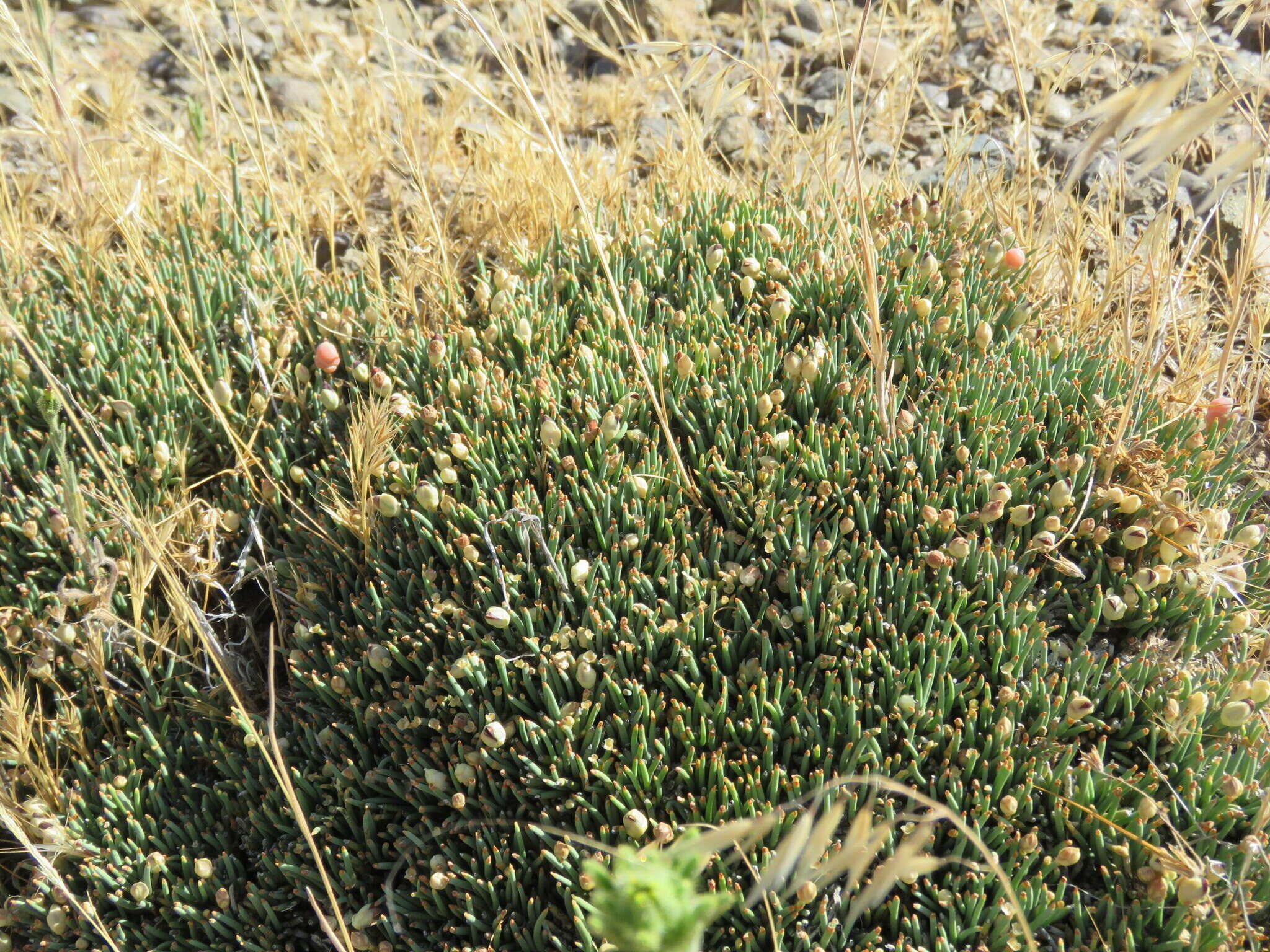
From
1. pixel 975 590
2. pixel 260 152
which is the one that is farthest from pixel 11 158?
pixel 975 590

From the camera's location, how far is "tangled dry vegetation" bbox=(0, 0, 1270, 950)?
84.7 inches

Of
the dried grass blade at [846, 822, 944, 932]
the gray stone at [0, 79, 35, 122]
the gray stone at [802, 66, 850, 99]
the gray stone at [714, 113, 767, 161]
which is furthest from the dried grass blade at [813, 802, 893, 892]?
the gray stone at [0, 79, 35, 122]

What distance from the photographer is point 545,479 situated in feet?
8.85

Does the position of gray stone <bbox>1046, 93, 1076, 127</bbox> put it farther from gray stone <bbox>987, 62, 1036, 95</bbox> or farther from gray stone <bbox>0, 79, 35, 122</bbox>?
gray stone <bbox>0, 79, 35, 122</bbox>

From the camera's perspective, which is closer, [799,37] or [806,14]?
[799,37]

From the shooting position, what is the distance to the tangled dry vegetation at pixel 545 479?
84.7 inches

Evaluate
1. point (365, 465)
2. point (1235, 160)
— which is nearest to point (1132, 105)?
point (1235, 160)

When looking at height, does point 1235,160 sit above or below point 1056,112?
above

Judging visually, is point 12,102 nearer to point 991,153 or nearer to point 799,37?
point 799,37

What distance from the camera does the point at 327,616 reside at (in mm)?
2707

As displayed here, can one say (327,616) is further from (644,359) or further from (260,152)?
(260,152)

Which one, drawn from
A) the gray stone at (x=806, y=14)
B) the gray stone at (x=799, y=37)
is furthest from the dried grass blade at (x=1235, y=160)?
the gray stone at (x=806, y=14)

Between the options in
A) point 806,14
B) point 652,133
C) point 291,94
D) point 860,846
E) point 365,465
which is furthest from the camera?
point 806,14

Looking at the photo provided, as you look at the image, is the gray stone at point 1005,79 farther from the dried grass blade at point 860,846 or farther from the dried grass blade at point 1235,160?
the dried grass blade at point 860,846
